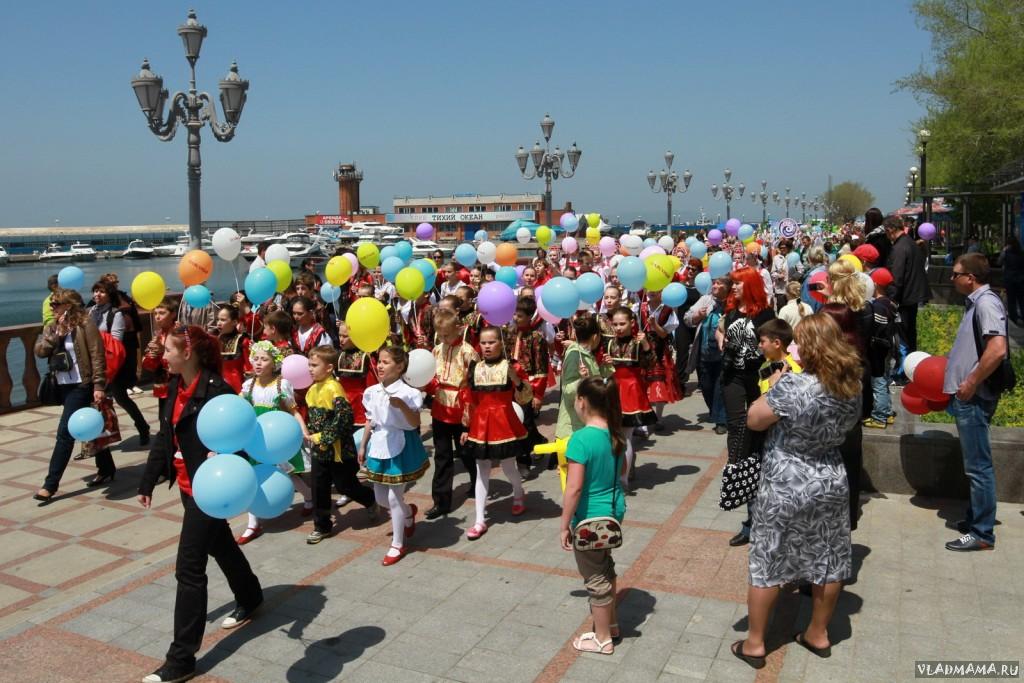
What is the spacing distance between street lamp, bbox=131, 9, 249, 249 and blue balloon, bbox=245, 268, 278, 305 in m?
3.21

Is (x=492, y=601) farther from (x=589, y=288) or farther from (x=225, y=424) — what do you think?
(x=589, y=288)

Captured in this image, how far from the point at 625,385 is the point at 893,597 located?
2849mm

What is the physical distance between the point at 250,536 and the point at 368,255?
6.36 m

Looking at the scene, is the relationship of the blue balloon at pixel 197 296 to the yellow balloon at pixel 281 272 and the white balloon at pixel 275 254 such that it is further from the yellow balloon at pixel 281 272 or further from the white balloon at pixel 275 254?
the white balloon at pixel 275 254

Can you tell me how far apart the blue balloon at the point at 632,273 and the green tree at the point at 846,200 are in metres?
94.7

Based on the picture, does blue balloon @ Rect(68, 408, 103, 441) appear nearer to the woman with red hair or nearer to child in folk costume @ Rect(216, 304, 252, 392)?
child in folk costume @ Rect(216, 304, 252, 392)

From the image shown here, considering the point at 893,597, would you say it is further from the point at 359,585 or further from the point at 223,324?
the point at 223,324

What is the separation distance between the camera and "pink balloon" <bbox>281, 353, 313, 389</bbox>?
586cm

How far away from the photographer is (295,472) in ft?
21.3

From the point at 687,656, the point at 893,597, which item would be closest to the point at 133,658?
the point at 687,656

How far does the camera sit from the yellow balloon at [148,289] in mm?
8039

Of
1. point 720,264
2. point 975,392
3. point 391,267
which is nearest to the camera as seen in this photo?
point 975,392

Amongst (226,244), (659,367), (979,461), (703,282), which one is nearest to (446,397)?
(659,367)

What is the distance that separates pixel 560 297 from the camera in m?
6.81
